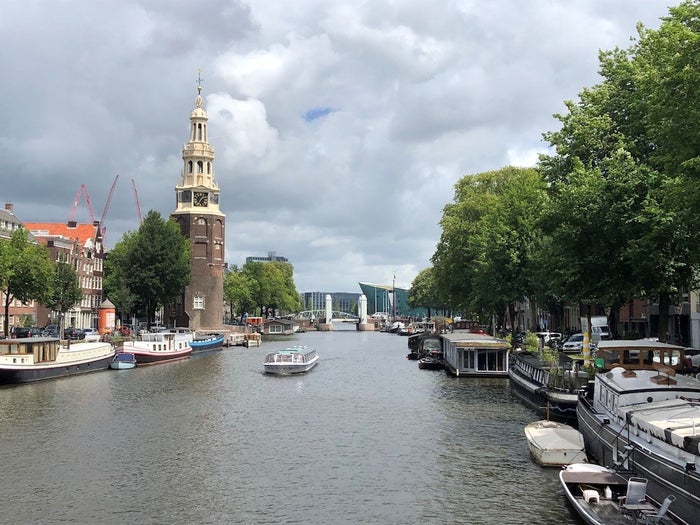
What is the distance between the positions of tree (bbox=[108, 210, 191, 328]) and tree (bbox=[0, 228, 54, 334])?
93.2ft

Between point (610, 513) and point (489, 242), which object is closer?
point (610, 513)

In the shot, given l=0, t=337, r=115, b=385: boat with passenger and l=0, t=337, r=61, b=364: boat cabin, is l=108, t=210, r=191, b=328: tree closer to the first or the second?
l=0, t=337, r=115, b=385: boat with passenger

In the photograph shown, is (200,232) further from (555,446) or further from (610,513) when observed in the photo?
(610,513)

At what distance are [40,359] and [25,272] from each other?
25359mm

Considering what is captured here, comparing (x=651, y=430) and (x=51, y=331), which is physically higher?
(x=51, y=331)

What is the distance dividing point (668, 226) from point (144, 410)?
3198 cm

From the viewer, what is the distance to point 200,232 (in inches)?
5714

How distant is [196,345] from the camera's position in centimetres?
11038

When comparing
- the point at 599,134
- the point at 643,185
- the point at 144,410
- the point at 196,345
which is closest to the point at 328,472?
the point at 144,410

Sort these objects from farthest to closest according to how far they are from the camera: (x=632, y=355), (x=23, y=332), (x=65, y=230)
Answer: (x=65, y=230)
(x=23, y=332)
(x=632, y=355)

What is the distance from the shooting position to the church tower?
144 m

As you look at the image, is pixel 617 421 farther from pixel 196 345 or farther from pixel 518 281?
pixel 196 345

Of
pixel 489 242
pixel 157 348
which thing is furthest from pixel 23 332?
pixel 489 242

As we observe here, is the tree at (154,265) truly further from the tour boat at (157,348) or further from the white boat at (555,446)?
the white boat at (555,446)
